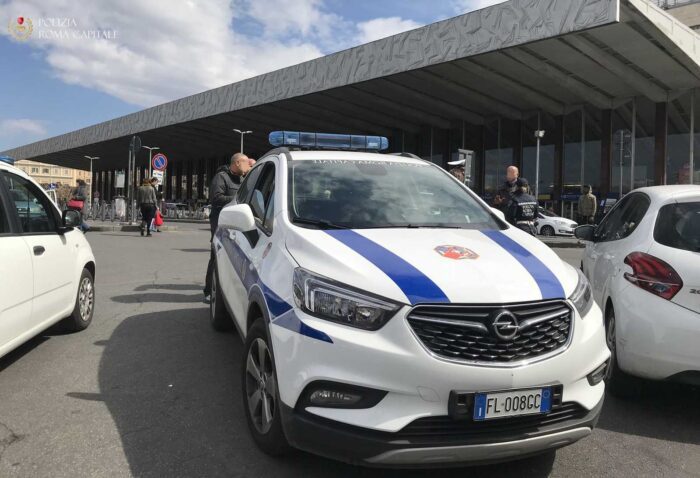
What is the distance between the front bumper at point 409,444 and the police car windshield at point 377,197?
1132mm

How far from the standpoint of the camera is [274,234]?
3.07 metres

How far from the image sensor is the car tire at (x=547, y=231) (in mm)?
24281

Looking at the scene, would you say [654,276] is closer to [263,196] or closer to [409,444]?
[409,444]

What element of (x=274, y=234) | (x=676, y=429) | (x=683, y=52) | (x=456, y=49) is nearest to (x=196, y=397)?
(x=274, y=234)

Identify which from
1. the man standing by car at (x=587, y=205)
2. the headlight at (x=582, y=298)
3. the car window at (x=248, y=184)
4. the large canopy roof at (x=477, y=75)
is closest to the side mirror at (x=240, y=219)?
the car window at (x=248, y=184)

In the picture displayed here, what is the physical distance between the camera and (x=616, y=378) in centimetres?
365

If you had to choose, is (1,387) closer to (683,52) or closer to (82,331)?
(82,331)

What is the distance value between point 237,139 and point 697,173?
34.2m

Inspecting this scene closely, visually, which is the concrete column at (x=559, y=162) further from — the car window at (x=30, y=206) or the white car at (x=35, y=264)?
the car window at (x=30, y=206)

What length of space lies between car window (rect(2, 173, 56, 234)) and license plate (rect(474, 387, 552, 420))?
3518 millimetres

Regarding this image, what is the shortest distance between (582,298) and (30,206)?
4.00m

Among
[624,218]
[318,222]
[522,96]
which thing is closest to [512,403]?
[318,222]

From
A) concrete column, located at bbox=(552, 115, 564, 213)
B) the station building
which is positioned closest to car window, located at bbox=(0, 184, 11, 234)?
the station building

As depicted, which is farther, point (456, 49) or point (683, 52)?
point (456, 49)
